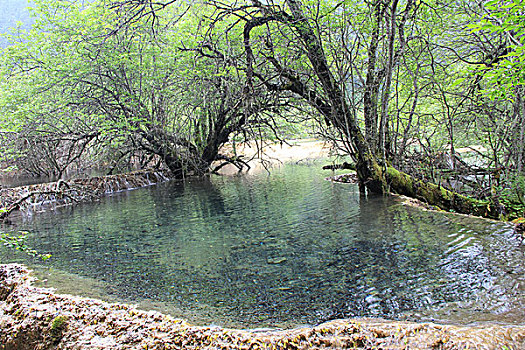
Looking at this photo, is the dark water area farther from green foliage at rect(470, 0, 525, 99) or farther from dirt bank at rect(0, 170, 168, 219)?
dirt bank at rect(0, 170, 168, 219)

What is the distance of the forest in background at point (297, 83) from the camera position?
6703mm

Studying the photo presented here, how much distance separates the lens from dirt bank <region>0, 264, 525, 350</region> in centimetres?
242

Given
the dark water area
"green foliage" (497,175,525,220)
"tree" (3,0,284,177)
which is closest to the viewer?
the dark water area

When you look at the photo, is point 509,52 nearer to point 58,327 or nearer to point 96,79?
point 58,327

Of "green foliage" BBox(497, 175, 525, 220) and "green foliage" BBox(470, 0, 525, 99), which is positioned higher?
"green foliage" BBox(470, 0, 525, 99)

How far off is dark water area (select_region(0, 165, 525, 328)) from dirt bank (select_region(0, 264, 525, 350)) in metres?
0.52

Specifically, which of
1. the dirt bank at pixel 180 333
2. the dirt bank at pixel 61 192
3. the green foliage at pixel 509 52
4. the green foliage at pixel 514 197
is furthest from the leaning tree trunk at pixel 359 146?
the dirt bank at pixel 61 192

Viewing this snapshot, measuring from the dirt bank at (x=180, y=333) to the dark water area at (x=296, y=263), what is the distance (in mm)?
517

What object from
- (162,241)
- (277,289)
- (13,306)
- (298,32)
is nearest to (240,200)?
(162,241)

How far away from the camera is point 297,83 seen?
931 cm

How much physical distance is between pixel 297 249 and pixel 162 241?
2.76 meters

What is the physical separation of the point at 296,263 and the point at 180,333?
244cm

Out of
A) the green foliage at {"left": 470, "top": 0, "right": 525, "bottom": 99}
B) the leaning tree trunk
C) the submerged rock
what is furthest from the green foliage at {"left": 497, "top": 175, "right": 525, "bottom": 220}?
the submerged rock

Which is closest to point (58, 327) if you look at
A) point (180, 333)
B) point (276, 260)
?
point (180, 333)
